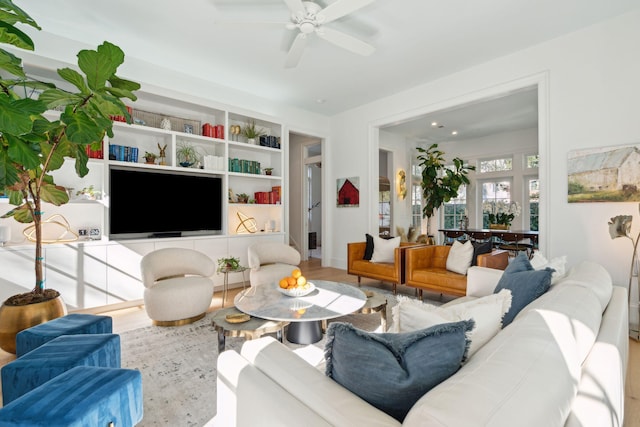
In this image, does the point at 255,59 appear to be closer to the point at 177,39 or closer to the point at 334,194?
the point at 177,39

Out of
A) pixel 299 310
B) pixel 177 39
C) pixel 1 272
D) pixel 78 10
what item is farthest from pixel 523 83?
pixel 1 272

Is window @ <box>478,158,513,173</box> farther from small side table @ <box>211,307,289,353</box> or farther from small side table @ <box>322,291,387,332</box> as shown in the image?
small side table @ <box>211,307,289,353</box>

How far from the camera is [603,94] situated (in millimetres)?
3303

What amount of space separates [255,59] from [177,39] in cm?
94

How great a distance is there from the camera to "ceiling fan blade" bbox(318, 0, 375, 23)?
2549mm

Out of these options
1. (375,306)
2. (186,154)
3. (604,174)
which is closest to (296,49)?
(186,154)

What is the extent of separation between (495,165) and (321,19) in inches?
265

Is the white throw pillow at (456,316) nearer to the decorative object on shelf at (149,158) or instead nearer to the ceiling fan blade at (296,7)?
the ceiling fan blade at (296,7)

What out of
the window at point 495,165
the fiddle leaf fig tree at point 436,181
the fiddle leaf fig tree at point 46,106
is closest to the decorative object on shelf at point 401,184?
the fiddle leaf fig tree at point 436,181

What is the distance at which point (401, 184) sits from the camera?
779 cm

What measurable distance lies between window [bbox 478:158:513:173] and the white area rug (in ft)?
20.6

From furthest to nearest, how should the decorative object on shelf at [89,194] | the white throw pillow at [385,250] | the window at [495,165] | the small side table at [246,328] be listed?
the window at [495,165] → the white throw pillow at [385,250] → the decorative object on shelf at [89,194] → the small side table at [246,328]

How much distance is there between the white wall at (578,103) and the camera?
319 cm

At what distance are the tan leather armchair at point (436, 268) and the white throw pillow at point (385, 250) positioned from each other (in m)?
0.45
